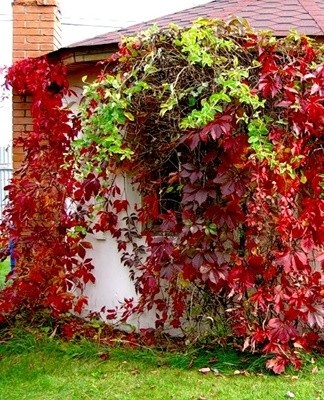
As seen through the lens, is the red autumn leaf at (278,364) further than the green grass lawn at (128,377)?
Yes

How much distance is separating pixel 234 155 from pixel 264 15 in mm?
2565

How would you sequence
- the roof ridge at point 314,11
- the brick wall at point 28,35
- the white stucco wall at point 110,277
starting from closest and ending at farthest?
the white stucco wall at point 110,277 → the roof ridge at point 314,11 → the brick wall at point 28,35

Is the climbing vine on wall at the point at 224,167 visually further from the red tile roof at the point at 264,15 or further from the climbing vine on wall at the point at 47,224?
the red tile roof at the point at 264,15

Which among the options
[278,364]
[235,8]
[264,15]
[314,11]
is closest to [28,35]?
[235,8]

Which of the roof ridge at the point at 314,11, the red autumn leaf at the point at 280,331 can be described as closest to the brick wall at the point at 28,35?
the roof ridge at the point at 314,11

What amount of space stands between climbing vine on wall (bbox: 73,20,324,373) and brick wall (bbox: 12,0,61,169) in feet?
8.69

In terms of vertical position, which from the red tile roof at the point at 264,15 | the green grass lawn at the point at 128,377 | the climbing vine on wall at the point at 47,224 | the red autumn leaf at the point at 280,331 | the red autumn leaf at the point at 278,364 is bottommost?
the green grass lawn at the point at 128,377

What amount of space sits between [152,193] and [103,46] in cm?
179

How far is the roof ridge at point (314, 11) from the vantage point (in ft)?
18.4

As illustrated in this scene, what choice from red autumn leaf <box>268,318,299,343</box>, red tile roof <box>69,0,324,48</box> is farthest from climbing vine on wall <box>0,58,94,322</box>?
red autumn leaf <box>268,318,299,343</box>

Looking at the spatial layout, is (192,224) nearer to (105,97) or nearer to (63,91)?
(105,97)

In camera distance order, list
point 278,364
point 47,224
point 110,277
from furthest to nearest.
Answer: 1. point 47,224
2. point 110,277
3. point 278,364

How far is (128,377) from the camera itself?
14.6ft

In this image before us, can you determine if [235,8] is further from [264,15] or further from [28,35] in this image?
[28,35]
